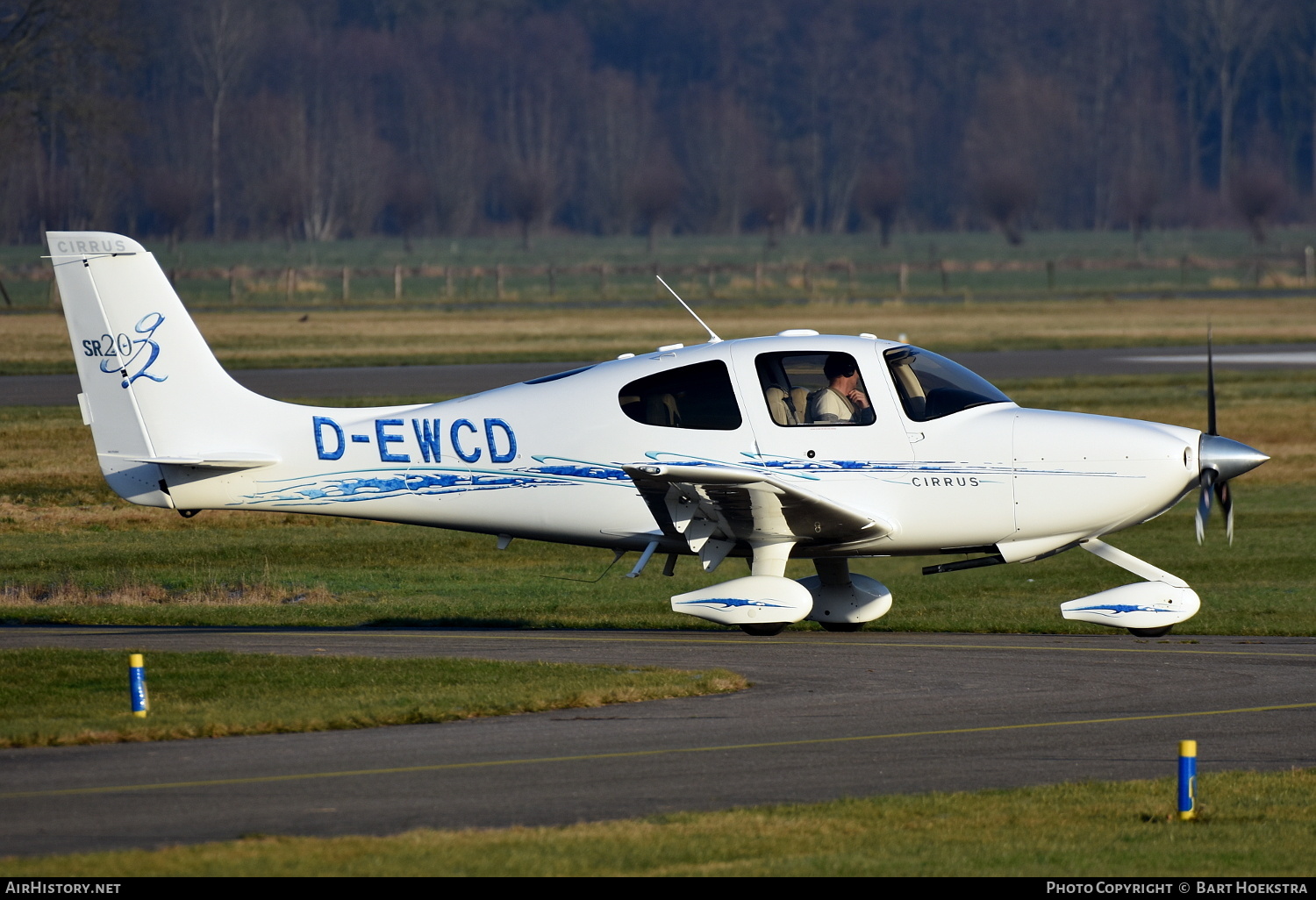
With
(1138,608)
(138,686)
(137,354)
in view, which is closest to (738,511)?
(1138,608)

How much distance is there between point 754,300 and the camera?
207 ft

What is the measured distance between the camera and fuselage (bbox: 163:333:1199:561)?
14.3m

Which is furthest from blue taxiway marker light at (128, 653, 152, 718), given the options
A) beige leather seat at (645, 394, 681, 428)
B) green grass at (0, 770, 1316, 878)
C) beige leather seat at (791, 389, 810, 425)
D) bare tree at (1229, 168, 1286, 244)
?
bare tree at (1229, 168, 1286, 244)

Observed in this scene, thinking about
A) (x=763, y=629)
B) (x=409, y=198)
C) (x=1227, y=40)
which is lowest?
(x=763, y=629)

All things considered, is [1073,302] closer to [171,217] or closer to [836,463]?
[836,463]

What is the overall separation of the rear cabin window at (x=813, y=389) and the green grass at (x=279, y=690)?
256cm

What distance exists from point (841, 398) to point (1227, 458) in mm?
3111

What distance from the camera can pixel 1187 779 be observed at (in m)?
8.74

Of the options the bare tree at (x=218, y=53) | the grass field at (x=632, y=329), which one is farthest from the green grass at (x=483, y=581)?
the bare tree at (x=218, y=53)

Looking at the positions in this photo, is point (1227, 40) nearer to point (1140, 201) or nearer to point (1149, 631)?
point (1140, 201)

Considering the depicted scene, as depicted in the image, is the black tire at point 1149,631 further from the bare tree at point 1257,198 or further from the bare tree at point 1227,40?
the bare tree at point 1227,40

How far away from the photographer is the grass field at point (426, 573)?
16.7 meters

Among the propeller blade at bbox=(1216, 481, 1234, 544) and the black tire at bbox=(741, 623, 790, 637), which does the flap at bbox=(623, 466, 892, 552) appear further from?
the propeller blade at bbox=(1216, 481, 1234, 544)

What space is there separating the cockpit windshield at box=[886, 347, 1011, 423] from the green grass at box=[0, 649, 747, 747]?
117 inches
